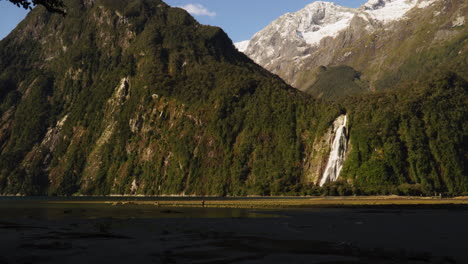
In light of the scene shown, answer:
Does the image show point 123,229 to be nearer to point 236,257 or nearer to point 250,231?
point 250,231

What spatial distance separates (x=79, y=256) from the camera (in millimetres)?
26641

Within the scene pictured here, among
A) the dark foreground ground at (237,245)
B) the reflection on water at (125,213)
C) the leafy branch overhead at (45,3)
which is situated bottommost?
the dark foreground ground at (237,245)

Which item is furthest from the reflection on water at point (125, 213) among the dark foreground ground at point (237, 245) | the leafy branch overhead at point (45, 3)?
the leafy branch overhead at point (45, 3)

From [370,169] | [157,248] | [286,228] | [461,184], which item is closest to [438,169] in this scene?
[461,184]

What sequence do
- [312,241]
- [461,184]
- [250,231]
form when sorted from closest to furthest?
1. [312,241]
2. [250,231]
3. [461,184]

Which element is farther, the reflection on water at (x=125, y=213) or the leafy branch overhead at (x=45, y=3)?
the reflection on water at (x=125, y=213)

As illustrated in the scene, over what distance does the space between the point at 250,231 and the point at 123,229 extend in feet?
38.3

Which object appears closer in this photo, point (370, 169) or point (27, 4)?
point (27, 4)

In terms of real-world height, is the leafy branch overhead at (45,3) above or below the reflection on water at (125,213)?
above

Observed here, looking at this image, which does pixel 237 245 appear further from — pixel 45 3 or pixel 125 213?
pixel 125 213

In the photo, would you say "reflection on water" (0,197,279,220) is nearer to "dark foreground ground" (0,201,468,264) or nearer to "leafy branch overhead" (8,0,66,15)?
"dark foreground ground" (0,201,468,264)

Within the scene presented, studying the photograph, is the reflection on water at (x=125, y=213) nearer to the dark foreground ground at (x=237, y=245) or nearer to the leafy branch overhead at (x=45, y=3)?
the dark foreground ground at (x=237, y=245)

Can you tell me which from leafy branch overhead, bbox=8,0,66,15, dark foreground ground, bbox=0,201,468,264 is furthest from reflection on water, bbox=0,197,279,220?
leafy branch overhead, bbox=8,0,66,15

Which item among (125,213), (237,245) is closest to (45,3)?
(237,245)
